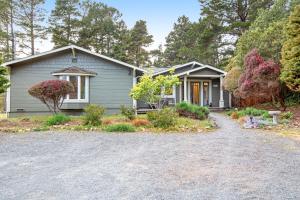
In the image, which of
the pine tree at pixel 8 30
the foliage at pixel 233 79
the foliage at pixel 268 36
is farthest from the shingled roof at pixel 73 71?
the pine tree at pixel 8 30

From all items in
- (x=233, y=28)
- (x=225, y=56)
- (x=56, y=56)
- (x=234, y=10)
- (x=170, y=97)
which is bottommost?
(x=170, y=97)

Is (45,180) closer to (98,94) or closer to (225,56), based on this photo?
(98,94)

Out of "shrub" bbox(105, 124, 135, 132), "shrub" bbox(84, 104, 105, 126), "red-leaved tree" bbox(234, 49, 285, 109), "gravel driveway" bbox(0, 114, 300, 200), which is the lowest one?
"gravel driveway" bbox(0, 114, 300, 200)

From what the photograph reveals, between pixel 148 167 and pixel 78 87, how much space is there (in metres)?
12.7

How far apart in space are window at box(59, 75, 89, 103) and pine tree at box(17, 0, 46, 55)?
2006 centimetres

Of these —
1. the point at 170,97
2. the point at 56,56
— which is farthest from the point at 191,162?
the point at 170,97

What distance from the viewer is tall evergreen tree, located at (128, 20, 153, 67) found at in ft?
139

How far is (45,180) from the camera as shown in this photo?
5.20 meters

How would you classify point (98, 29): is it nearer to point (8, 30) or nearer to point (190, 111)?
point (8, 30)

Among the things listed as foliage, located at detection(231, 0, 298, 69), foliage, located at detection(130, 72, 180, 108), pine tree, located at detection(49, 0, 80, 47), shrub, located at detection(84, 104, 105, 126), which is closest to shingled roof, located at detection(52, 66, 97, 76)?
foliage, located at detection(130, 72, 180, 108)

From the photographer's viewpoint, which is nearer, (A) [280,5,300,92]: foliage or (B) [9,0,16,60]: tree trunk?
(A) [280,5,300,92]: foliage

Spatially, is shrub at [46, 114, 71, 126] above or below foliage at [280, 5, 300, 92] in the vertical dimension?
below

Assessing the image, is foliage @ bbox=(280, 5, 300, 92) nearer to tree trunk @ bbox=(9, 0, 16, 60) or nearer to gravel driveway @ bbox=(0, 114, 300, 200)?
gravel driveway @ bbox=(0, 114, 300, 200)

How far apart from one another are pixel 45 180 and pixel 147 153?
9.64ft
